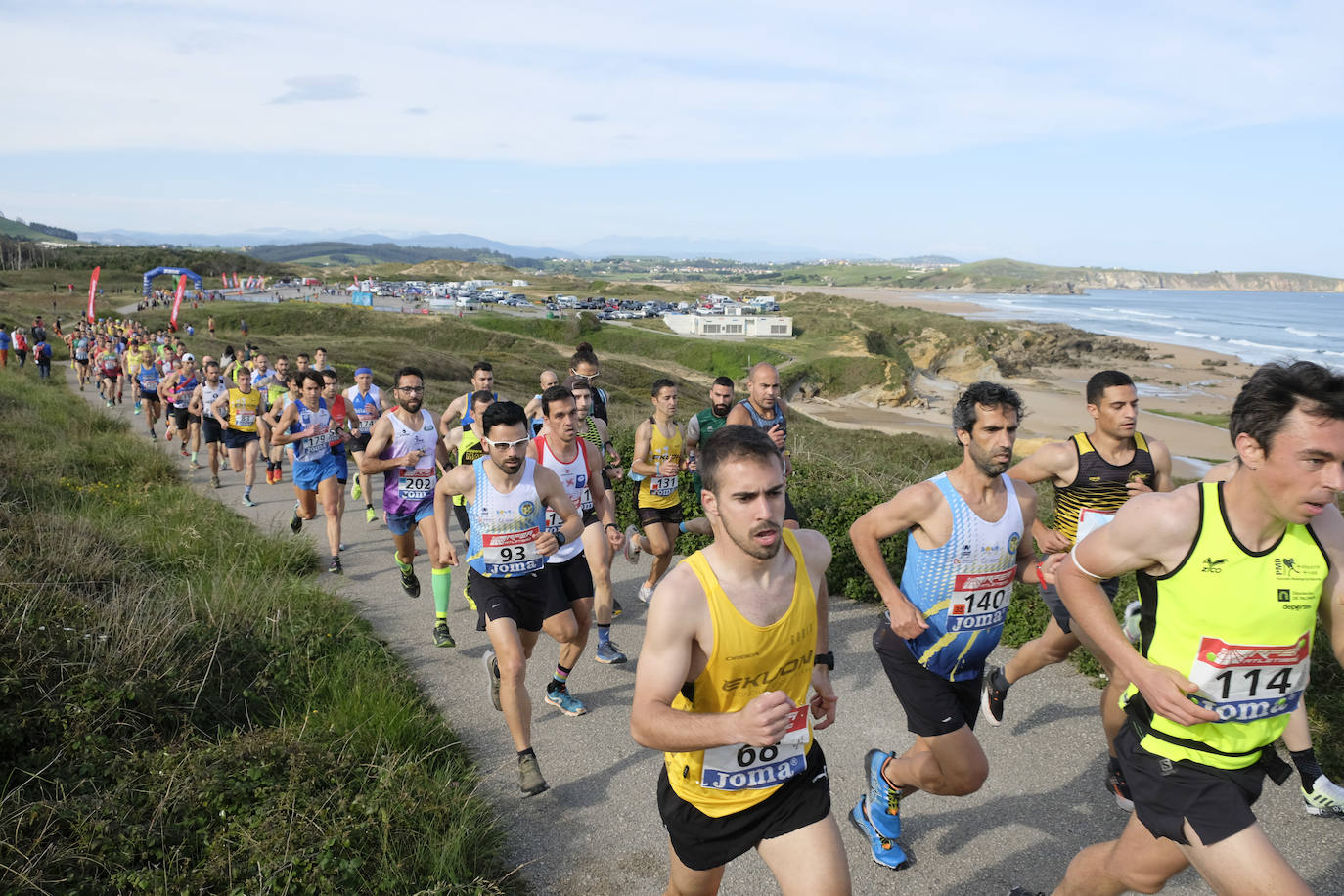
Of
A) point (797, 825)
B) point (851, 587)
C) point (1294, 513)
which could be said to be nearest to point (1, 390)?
point (851, 587)

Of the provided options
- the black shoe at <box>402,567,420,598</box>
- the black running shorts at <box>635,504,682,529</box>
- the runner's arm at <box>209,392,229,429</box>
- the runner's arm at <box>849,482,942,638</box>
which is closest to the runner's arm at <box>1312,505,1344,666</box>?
the runner's arm at <box>849,482,942,638</box>

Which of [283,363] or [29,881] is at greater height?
[283,363]

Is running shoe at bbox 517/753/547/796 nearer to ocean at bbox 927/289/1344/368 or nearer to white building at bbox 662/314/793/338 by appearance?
ocean at bbox 927/289/1344/368

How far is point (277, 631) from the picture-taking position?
6645 millimetres

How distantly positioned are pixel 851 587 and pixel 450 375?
1427 inches

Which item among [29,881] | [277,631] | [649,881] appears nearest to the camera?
[29,881]

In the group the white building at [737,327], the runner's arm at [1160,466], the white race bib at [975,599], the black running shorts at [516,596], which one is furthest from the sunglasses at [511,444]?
the white building at [737,327]

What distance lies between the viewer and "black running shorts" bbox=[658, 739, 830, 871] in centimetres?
316

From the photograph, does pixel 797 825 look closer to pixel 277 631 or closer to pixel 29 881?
pixel 29 881

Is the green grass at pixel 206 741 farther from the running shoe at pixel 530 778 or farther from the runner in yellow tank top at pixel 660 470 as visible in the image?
the runner in yellow tank top at pixel 660 470

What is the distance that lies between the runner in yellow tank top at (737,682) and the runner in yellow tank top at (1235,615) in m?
1.15

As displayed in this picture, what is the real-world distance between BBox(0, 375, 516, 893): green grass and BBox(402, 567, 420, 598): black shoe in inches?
31.2

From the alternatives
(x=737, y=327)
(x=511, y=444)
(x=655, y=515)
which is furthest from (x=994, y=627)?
(x=737, y=327)

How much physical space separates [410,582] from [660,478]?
2.85 meters
